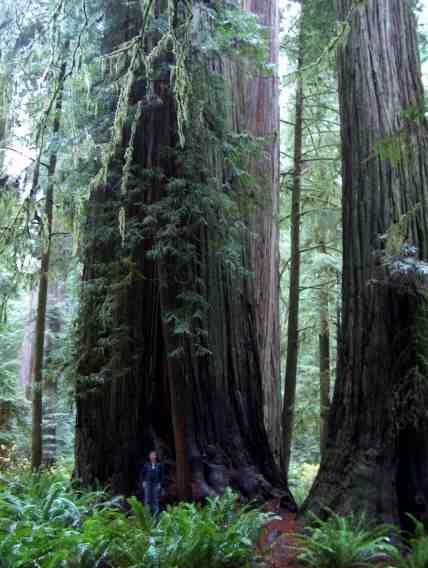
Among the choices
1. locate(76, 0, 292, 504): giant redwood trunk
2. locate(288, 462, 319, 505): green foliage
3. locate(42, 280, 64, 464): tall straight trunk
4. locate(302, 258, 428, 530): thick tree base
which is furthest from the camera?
locate(42, 280, 64, 464): tall straight trunk

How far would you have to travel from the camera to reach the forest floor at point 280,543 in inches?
201

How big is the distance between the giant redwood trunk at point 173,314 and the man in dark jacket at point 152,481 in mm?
220

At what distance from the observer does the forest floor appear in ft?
16.8

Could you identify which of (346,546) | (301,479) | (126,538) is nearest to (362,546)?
(346,546)

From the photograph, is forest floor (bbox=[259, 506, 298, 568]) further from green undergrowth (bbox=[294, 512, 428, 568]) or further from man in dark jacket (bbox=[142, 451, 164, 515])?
man in dark jacket (bbox=[142, 451, 164, 515])

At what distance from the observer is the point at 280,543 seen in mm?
5574

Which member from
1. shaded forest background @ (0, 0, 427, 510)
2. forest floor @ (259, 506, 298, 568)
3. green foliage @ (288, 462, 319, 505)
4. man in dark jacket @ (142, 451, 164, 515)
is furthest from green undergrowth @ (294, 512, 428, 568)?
green foliage @ (288, 462, 319, 505)

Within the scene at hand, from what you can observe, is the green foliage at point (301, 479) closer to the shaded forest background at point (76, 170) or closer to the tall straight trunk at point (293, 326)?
the shaded forest background at point (76, 170)

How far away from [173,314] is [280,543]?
2520 millimetres

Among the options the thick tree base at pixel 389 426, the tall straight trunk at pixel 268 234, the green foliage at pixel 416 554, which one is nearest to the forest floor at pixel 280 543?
the thick tree base at pixel 389 426

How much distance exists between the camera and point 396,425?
5.60 m

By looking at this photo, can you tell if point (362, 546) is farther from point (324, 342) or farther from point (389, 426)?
point (324, 342)

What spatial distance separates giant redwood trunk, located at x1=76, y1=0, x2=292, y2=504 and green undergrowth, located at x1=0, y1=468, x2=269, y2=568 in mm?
1217

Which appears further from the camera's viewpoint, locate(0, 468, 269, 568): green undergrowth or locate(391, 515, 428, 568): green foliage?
locate(391, 515, 428, 568): green foliage
